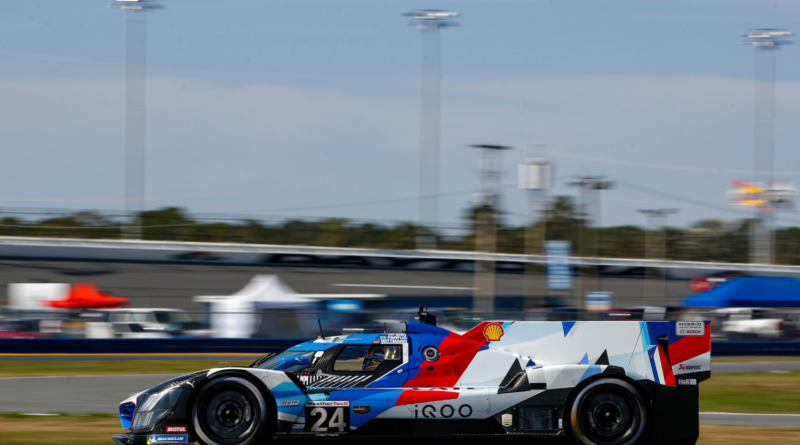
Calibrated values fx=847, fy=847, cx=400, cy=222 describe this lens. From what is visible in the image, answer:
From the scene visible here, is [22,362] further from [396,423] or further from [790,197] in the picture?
[790,197]

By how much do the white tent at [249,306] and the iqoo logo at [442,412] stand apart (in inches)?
529

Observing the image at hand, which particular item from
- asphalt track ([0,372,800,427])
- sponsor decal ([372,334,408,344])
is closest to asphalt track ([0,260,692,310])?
asphalt track ([0,372,800,427])

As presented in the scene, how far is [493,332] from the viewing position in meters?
8.00

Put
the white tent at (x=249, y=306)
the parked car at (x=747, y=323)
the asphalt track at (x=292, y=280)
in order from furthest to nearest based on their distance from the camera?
the asphalt track at (x=292, y=280) → the parked car at (x=747, y=323) → the white tent at (x=249, y=306)

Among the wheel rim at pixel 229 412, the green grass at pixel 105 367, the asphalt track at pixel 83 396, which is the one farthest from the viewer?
the green grass at pixel 105 367

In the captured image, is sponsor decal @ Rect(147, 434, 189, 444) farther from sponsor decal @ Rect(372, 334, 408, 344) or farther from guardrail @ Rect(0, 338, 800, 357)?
guardrail @ Rect(0, 338, 800, 357)

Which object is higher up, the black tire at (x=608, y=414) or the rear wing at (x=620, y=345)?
the rear wing at (x=620, y=345)

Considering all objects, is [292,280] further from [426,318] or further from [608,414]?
[608,414]

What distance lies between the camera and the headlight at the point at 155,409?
727cm

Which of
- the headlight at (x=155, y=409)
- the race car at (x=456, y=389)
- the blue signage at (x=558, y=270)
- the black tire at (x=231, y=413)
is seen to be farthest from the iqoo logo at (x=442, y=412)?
the blue signage at (x=558, y=270)

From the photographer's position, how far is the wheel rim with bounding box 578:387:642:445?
24.6 feet

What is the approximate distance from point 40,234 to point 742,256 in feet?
109

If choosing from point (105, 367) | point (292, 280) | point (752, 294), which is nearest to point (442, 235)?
point (292, 280)

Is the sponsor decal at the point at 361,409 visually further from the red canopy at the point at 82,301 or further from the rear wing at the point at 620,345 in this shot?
Result: the red canopy at the point at 82,301
